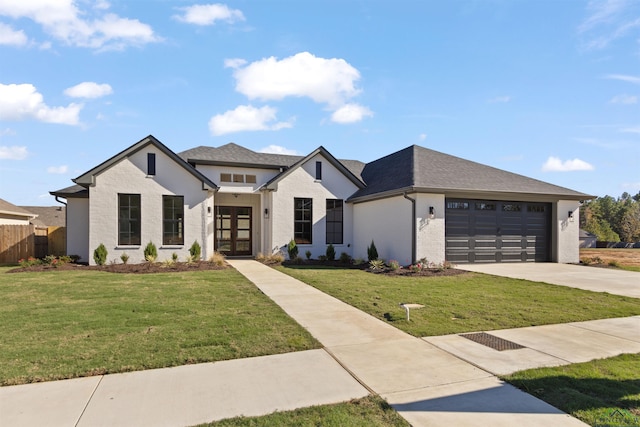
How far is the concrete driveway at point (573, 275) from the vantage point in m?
10.4

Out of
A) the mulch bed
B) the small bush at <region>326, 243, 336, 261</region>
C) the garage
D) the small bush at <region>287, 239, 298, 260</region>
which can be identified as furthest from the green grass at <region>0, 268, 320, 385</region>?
the garage

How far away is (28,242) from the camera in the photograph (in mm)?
17438

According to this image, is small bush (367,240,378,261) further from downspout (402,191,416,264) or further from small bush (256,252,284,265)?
small bush (256,252,284,265)

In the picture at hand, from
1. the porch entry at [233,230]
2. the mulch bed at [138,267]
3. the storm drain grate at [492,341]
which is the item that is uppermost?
the porch entry at [233,230]

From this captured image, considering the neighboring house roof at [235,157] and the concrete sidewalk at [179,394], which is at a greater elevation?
the neighboring house roof at [235,157]

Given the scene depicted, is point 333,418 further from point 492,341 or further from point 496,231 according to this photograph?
point 496,231

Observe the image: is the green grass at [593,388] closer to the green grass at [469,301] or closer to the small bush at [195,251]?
the green grass at [469,301]

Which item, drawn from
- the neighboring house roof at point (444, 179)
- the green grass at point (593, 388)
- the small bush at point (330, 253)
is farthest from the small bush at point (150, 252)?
the green grass at point (593, 388)

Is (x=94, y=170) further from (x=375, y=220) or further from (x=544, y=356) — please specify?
(x=544, y=356)

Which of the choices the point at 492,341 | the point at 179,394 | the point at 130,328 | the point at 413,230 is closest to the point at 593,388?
the point at 492,341

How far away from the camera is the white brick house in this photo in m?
15.4

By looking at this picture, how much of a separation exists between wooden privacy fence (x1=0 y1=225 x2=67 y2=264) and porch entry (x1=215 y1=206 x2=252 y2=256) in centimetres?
743

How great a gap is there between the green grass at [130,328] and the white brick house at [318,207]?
6391mm

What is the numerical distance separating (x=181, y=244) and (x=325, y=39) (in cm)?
1081
